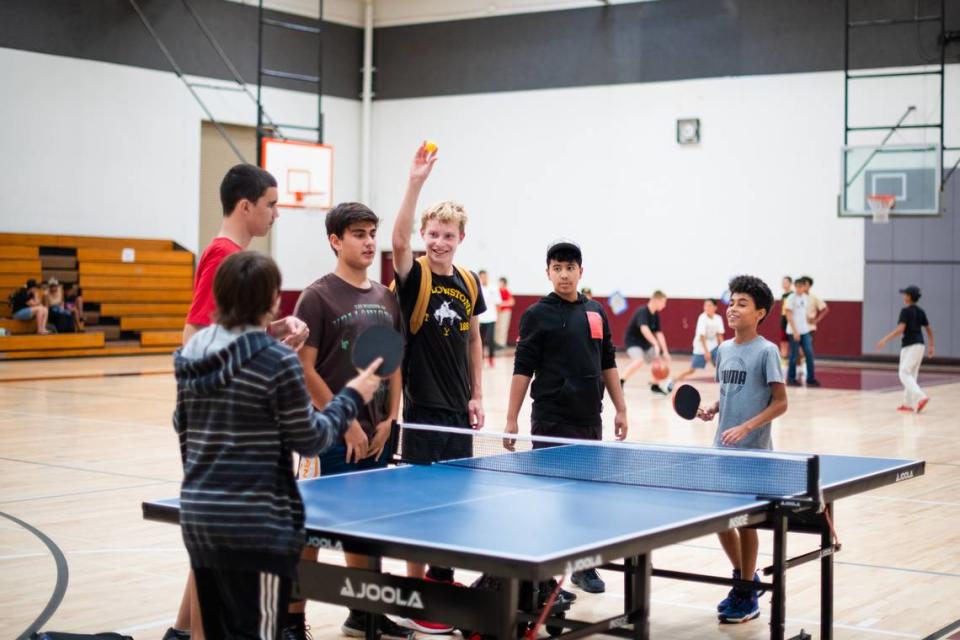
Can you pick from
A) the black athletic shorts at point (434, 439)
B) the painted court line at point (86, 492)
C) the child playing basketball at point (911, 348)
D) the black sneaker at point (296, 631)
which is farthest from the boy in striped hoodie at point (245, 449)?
the child playing basketball at point (911, 348)

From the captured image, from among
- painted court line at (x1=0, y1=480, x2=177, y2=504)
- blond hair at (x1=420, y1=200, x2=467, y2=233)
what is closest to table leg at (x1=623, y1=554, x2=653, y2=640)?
blond hair at (x1=420, y1=200, x2=467, y2=233)

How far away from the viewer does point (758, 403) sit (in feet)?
18.0

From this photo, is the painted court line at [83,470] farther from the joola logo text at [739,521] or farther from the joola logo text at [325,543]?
the joola logo text at [739,521]

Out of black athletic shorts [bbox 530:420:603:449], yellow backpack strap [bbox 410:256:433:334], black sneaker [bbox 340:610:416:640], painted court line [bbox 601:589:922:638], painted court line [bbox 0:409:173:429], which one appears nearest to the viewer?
black sneaker [bbox 340:610:416:640]

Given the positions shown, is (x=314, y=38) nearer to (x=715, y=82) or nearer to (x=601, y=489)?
(x=715, y=82)

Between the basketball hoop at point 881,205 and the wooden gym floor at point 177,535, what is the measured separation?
5356 millimetres

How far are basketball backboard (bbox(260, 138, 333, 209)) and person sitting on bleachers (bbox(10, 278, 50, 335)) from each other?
4.56 meters

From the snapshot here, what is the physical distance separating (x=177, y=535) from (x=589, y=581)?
2.62m

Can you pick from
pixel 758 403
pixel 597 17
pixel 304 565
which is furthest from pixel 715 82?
pixel 304 565

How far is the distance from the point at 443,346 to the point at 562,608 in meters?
1.34

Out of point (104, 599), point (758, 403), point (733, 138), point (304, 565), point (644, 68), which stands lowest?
point (104, 599)

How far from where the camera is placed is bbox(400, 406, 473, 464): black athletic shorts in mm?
5168

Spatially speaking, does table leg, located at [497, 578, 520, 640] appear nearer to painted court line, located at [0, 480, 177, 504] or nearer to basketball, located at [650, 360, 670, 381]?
painted court line, located at [0, 480, 177, 504]

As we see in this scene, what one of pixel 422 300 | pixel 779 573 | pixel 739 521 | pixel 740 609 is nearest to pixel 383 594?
pixel 739 521
